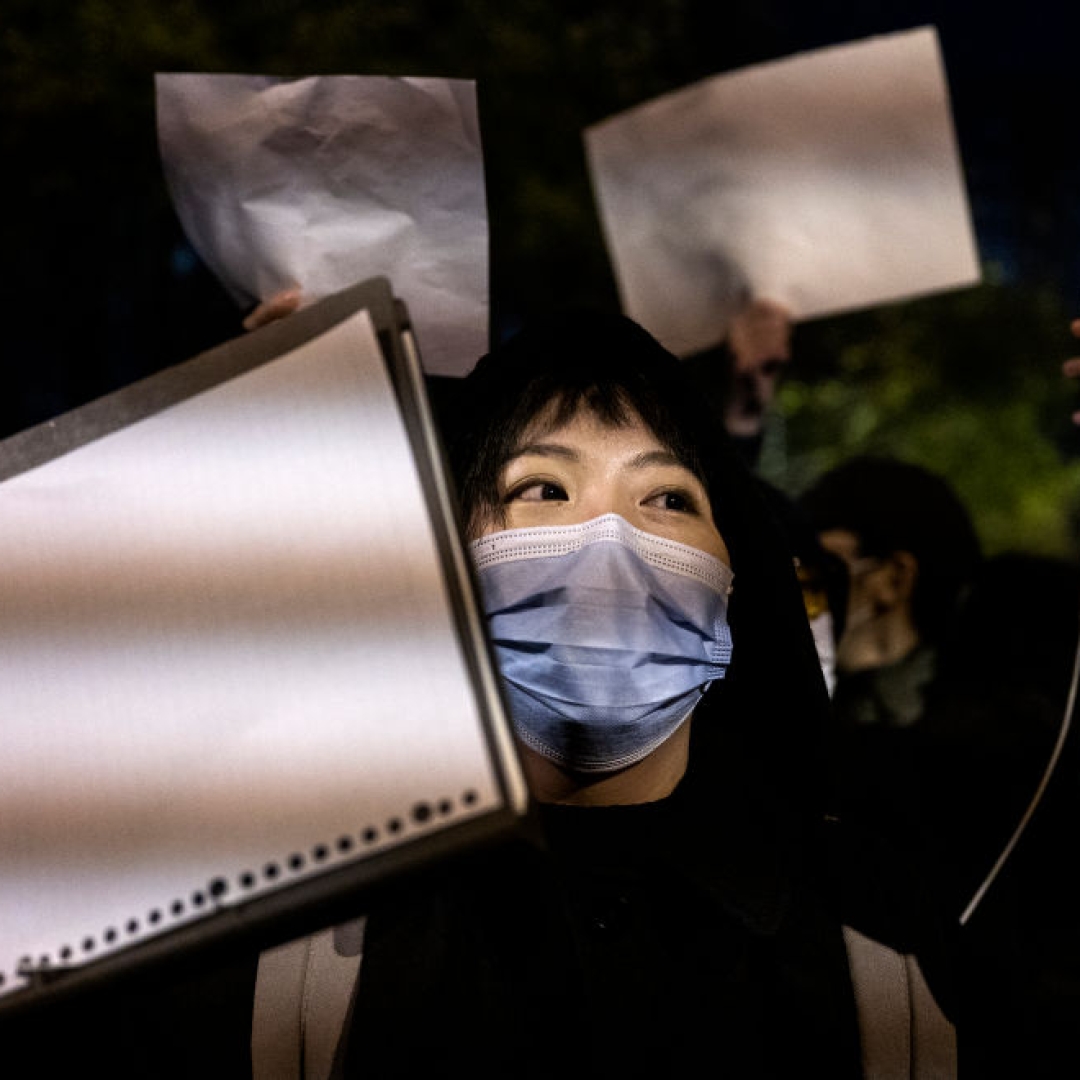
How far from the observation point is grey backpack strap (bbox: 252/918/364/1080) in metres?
1.60

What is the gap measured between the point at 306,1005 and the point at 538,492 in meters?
0.92

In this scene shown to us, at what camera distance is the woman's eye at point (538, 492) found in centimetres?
194

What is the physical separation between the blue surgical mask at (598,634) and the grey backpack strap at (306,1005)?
1.50 ft

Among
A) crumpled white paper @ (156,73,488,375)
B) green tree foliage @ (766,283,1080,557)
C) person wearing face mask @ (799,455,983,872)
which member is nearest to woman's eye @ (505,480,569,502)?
crumpled white paper @ (156,73,488,375)

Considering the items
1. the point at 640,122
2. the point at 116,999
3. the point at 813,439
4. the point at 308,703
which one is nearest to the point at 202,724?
the point at 308,703

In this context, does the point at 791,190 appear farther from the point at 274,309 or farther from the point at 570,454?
the point at 274,309

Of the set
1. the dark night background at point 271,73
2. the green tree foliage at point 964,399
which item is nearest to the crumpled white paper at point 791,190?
the dark night background at point 271,73

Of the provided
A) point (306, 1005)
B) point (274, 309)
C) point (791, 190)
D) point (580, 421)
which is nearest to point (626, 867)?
point (306, 1005)

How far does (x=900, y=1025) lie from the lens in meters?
1.73

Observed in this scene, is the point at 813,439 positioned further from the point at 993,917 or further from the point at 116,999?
the point at 116,999

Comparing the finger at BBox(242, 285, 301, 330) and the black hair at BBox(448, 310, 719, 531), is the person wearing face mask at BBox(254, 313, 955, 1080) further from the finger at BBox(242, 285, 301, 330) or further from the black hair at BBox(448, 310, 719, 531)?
the finger at BBox(242, 285, 301, 330)

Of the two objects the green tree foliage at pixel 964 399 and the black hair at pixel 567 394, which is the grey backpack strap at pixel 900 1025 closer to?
the black hair at pixel 567 394

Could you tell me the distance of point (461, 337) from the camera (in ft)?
7.27

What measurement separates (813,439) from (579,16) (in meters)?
8.61
